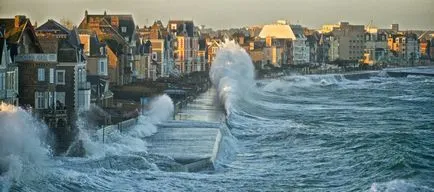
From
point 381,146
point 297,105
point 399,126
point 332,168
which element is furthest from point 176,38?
point 332,168

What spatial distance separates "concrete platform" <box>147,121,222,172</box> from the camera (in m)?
21.1

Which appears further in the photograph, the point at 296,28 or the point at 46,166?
the point at 296,28

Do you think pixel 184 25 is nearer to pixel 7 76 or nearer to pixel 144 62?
pixel 144 62

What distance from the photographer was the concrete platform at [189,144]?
21.1 meters

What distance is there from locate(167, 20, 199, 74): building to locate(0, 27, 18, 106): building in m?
43.3

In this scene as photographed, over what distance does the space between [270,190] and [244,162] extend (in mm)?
4321

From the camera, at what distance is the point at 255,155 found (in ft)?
79.8

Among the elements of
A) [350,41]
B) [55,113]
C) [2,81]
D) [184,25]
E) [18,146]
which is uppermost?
[184,25]

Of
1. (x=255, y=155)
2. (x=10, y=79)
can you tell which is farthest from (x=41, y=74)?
(x=255, y=155)

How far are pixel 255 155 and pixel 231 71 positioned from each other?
45795 millimetres

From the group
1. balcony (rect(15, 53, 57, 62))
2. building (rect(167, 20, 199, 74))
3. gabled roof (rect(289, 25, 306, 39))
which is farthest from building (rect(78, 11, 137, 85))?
gabled roof (rect(289, 25, 306, 39))

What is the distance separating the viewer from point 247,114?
3944 centimetres

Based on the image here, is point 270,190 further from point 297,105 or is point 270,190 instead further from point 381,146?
point 297,105

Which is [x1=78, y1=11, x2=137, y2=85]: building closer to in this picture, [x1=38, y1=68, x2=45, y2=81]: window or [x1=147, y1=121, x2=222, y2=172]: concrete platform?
[x1=147, y1=121, x2=222, y2=172]: concrete platform
